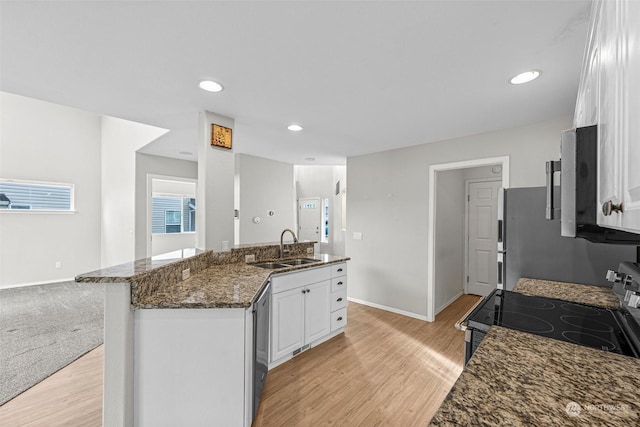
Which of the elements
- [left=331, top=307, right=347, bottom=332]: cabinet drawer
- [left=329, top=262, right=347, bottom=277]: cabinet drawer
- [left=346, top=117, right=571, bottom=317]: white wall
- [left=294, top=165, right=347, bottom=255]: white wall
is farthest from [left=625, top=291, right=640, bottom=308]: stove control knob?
[left=294, top=165, right=347, bottom=255]: white wall

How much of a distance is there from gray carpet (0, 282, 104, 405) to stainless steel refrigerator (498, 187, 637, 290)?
4.09 metres

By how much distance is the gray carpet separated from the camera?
2408mm

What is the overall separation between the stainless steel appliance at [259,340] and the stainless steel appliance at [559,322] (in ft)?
3.99

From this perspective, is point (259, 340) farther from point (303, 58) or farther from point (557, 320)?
point (303, 58)

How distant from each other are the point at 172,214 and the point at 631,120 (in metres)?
8.39

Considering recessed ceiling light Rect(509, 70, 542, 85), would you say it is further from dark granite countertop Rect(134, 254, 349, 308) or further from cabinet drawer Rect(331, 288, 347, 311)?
cabinet drawer Rect(331, 288, 347, 311)

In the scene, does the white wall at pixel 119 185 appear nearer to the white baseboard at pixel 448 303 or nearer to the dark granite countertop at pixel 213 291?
the dark granite countertop at pixel 213 291

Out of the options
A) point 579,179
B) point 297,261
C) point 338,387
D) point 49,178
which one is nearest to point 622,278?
point 579,179

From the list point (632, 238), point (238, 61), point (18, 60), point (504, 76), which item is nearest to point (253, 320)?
point (238, 61)

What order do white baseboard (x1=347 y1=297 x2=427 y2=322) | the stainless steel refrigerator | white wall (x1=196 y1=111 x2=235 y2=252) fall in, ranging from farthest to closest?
white baseboard (x1=347 y1=297 x2=427 y2=322), white wall (x1=196 y1=111 x2=235 y2=252), the stainless steel refrigerator

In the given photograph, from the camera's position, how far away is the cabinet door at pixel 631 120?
50cm

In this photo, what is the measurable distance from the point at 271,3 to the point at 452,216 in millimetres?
4019

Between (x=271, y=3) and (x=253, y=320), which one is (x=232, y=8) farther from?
(x=253, y=320)

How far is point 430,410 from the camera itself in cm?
197
